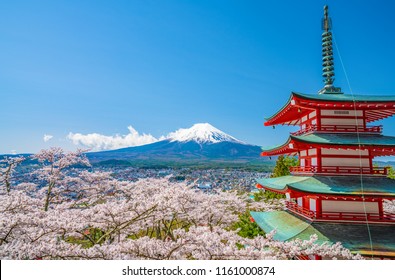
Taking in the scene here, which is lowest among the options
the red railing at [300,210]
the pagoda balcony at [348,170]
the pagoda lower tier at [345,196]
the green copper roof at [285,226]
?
the green copper roof at [285,226]

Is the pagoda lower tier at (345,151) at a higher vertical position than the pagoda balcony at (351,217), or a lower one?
higher

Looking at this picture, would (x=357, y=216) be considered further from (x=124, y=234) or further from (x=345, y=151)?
(x=124, y=234)

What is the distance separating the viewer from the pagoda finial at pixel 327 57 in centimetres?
572

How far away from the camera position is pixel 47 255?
356cm

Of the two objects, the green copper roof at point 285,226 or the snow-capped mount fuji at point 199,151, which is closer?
the green copper roof at point 285,226

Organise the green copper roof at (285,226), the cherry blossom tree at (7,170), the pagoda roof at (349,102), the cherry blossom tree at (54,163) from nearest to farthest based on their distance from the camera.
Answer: the green copper roof at (285,226) → the pagoda roof at (349,102) → the cherry blossom tree at (7,170) → the cherry blossom tree at (54,163)

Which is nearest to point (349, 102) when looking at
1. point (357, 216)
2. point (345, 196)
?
point (345, 196)

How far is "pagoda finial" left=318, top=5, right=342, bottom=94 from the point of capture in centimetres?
572

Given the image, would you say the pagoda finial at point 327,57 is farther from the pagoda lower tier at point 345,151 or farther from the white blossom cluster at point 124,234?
the white blossom cluster at point 124,234

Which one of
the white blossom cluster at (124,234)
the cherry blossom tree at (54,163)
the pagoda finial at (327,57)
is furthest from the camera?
the cherry blossom tree at (54,163)

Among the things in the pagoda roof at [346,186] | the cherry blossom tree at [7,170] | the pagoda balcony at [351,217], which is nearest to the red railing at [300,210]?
the pagoda balcony at [351,217]
